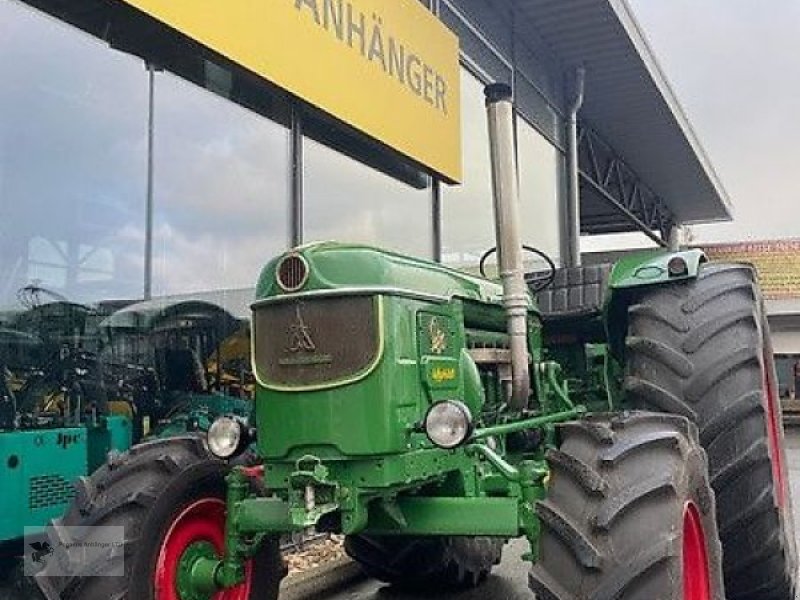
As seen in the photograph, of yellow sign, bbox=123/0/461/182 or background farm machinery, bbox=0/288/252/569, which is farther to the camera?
yellow sign, bbox=123/0/461/182

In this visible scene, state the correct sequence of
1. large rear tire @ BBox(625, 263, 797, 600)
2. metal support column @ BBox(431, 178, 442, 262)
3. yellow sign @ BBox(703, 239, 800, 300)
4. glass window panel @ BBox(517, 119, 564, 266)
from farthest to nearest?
yellow sign @ BBox(703, 239, 800, 300), glass window panel @ BBox(517, 119, 564, 266), metal support column @ BBox(431, 178, 442, 262), large rear tire @ BBox(625, 263, 797, 600)

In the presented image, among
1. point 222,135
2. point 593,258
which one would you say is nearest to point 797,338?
point 593,258

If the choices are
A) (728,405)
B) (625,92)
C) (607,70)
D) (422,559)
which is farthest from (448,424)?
(625,92)

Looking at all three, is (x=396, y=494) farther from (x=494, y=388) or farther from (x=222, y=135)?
(x=222, y=135)

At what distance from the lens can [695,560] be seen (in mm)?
3211

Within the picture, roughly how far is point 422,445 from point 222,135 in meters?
3.27

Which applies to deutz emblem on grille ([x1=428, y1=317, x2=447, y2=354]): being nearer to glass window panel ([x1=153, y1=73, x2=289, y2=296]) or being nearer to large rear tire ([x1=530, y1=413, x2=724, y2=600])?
large rear tire ([x1=530, y1=413, x2=724, y2=600])

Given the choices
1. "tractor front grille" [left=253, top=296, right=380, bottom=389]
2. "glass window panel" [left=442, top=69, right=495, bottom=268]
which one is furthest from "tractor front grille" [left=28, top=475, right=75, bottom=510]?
"glass window panel" [left=442, top=69, right=495, bottom=268]

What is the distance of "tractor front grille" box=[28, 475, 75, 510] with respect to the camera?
427 centimetres

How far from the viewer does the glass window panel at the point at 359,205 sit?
661cm

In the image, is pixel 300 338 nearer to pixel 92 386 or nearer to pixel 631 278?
pixel 631 278

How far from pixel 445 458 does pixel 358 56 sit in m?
3.92

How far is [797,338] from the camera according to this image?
22297mm

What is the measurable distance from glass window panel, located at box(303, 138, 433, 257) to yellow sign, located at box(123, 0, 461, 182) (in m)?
0.34
